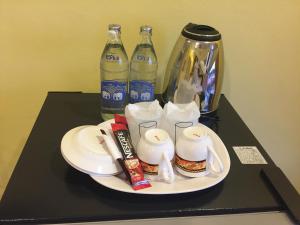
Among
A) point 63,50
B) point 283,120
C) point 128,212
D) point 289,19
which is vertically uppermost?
point 289,19

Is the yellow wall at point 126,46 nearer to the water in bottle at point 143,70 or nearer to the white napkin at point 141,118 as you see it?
the water in bottle at point 143,70

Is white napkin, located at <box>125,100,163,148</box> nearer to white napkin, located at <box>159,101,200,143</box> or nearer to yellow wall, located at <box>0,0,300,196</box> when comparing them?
white napkin, located at <box>159,101,200,143</box>

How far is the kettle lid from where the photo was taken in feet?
3.04

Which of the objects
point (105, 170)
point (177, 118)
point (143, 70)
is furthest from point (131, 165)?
point (143, 70)

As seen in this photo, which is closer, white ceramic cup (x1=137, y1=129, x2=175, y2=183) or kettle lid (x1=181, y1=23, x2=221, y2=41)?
white ceramic cup (x1=137, y1=129, x2=175, y2=183)

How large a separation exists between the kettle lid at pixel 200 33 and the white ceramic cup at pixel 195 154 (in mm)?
288

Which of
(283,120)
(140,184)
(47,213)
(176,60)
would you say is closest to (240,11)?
(176,60)

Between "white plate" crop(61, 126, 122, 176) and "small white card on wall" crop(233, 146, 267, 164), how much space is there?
0.31 metres

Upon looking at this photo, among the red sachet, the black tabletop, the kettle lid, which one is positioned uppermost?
the kettle lid

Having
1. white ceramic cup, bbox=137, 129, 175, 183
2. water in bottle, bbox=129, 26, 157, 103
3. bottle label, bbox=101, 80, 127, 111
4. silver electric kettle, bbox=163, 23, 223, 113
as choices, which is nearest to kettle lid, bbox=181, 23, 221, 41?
silver electric kettle, bbox=163, 23, 223, 113

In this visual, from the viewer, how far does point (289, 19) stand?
3.71 feet

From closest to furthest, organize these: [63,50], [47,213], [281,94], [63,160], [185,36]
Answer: [47,213]
[63,160]
[185,36]
[63,50]
[281,94]

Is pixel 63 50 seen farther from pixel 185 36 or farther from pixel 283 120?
pixel 283 120

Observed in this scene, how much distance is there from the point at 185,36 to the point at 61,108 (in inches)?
15.9
